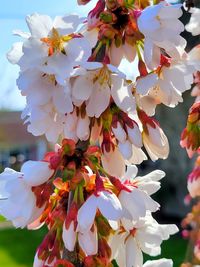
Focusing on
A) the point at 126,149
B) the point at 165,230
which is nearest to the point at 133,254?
the point at 165,230

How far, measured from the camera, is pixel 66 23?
2.29 feet

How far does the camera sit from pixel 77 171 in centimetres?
71

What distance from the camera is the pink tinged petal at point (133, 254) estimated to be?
0.80 metres

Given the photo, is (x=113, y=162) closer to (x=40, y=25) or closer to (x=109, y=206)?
(x=109, y=206)

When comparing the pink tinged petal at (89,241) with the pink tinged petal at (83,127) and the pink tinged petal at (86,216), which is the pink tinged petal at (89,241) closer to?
the pink tinged petal at (86,216)

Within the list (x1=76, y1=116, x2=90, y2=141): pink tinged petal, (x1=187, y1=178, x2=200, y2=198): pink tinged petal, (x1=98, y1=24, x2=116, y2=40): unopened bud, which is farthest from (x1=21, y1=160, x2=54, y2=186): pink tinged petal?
(x1=187, y1=178, x2=200, y2=198): pink tinged petal

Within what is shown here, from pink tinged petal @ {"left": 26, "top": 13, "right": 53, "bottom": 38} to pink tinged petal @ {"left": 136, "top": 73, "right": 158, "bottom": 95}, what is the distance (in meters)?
0.12

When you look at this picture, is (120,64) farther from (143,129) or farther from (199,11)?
(199,11)

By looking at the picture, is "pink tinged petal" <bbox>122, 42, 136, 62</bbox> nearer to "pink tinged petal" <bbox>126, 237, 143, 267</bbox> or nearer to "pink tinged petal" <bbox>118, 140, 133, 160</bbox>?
"pink tinged petal" <bbox>118, 140, 133, 160</bbox>

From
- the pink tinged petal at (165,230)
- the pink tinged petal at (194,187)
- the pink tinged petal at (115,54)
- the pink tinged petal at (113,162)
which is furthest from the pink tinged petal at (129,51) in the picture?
the pink tinged petal at (194,187)

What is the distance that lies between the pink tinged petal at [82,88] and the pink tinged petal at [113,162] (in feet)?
0.28

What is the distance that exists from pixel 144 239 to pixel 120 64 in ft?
0.81

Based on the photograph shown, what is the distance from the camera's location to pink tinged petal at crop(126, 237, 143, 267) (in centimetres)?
80

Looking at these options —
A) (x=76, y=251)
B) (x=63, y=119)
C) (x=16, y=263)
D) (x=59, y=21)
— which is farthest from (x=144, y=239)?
(x=16, y=263)
